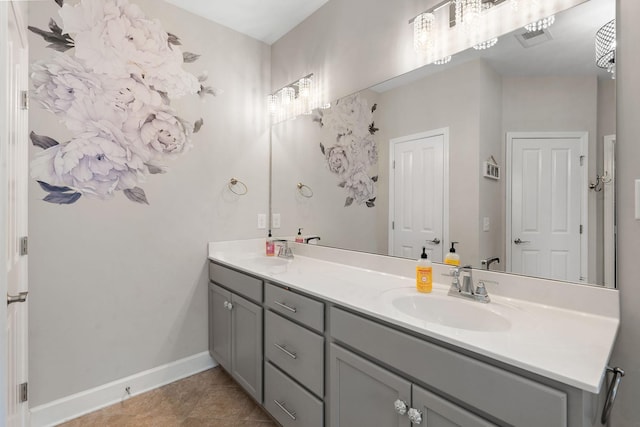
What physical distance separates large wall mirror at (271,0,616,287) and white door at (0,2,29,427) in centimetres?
160

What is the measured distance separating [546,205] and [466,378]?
2.63ft

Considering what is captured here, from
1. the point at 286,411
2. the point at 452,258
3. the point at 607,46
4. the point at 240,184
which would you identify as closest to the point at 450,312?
the point at 452,258

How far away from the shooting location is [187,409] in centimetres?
188

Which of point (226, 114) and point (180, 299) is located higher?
point (226, 114)

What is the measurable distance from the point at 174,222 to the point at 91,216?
47 cm

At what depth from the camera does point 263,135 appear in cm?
263

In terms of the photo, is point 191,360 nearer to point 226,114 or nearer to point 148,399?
point 148,399

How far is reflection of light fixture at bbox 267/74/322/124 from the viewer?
2.30 metres

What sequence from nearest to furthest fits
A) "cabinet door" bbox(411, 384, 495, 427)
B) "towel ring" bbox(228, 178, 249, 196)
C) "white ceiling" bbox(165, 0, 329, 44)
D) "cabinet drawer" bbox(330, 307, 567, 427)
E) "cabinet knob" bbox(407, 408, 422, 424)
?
"cabinet drawer" bbox(330, 307, 567, 427)
"cabinet door" bbox(411, 384, 495, 427)
"cabinet knob" bbox(407, 408, 422, 424)
"white ceiling" bbox(165, 0, 329, 44)
"towel ring" bbox(228, 178, 249, 196)

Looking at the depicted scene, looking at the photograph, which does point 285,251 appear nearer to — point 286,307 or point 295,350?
point 286,307

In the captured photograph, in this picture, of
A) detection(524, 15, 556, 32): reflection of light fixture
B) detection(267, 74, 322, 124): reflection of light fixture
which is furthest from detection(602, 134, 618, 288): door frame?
detection(267, 74, 322, 124): reflection of light fixture

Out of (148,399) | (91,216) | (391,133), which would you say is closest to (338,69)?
(391,133)

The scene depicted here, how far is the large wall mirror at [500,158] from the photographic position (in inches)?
45.1

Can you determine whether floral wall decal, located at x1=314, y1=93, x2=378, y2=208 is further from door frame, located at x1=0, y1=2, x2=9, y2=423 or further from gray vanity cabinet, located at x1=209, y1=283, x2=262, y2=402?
door frame, located at x1=0, y1=2, x2=9, y2=423
